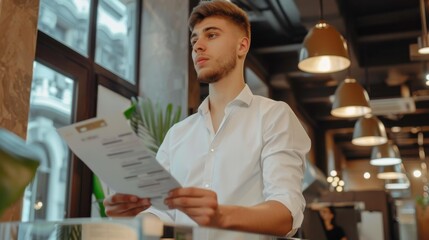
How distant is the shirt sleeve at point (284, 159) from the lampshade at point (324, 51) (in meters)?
2.12

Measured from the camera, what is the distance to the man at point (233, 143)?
4.27ft

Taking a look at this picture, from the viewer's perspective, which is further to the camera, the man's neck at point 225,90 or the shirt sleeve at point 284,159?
the man's neck at point 225,90

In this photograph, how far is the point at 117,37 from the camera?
4.54m

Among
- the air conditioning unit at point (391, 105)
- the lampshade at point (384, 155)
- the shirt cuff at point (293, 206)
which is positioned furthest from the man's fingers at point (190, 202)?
the air conditioning unit at point (391, 105)

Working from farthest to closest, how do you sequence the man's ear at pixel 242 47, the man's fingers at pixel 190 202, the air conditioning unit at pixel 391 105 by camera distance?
the air conditioning unit at pixel 391 105 → the man's ear at pixel 242 47 → the man's fingers at pixel 190 202

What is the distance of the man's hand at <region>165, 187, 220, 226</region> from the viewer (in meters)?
1.03

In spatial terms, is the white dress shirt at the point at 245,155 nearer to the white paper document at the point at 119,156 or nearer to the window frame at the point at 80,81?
the white paper document at the point at 119,156

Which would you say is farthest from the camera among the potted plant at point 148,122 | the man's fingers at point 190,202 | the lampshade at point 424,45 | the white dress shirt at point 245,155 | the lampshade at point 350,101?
the lampshade at point 350,101

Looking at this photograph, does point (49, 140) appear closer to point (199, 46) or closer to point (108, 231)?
point (199, 46)

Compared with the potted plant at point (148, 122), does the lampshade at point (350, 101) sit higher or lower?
higher

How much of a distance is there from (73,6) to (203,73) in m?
2.70

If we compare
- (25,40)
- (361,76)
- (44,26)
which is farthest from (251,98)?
(361,76)

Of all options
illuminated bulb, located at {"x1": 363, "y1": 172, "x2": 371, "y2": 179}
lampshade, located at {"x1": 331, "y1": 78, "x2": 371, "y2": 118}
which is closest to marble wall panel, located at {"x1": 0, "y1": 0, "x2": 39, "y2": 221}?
lampshade, located at {"x1": 331, "y1": 78, "x2": 371, "y2": 118}

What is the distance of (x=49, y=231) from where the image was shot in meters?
0.85
